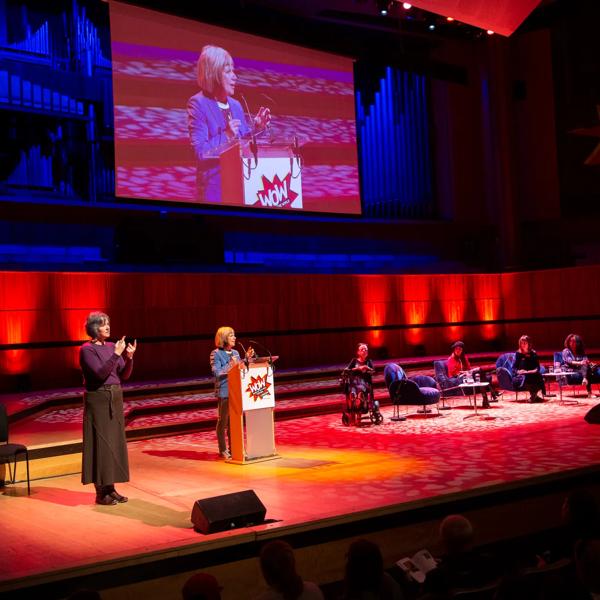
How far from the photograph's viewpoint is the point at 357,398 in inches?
352

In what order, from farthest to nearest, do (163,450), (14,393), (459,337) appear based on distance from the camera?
(459,337), (14,393), (163,450)

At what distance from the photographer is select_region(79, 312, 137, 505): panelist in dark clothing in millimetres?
5336

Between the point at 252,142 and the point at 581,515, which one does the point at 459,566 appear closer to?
the point at 581,515

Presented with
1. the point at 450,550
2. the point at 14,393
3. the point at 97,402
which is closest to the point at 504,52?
the point at 14,393

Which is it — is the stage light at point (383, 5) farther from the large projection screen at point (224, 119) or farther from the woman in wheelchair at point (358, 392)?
the woman in wheelchair at point (358, 392)

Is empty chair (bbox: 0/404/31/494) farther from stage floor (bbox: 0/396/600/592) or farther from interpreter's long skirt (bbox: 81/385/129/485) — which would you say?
interpreter's long skirt (bbox: 81/385/129/485)

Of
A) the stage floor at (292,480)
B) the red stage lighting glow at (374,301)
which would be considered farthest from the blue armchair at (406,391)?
the red stage lighting glow at (374,301)

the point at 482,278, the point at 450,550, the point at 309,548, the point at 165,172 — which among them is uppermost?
A: the point at 165,172

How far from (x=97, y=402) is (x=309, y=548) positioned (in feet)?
6.06

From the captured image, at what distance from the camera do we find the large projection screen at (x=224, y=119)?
12828 millimetres

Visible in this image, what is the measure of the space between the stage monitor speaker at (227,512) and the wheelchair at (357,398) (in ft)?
14.7

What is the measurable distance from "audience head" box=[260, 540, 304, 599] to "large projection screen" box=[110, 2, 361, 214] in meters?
10.5

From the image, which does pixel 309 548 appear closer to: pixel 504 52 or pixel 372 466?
pixel 372 466

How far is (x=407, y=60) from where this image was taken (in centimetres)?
1630
